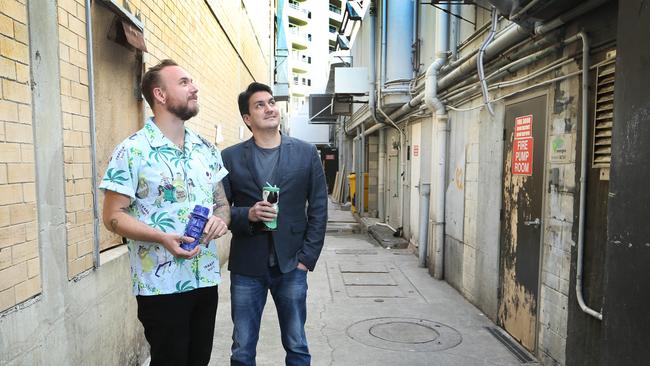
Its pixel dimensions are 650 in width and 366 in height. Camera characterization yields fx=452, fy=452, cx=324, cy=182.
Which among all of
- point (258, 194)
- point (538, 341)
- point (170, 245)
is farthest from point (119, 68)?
point (538, 341)

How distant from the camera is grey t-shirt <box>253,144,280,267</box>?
8.79ft

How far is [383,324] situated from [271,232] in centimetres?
277

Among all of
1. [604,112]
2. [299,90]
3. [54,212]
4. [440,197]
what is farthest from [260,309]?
[299,90]

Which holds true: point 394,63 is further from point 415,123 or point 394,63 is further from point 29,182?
point 29,182

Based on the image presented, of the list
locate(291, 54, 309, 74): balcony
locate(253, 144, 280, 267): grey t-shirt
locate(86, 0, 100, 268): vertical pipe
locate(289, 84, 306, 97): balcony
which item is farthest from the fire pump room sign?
locate(289, 84, 306, 97): balcony

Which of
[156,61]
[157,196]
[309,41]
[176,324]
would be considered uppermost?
[309,41]

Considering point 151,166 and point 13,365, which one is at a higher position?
point 151,166

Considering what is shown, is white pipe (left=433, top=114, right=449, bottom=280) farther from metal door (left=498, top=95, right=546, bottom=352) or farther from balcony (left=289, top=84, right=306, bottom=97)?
balcony (left=289, top=84, right=306, bottom=97)

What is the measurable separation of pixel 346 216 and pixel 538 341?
37.9 ft

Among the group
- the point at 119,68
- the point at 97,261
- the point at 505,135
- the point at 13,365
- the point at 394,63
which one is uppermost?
the point at 394,63

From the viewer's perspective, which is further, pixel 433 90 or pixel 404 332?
pixel 433 90

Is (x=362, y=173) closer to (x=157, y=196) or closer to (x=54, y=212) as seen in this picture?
(x=54, y=212)

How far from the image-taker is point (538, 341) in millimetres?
4039

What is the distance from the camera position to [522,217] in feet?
14.4
